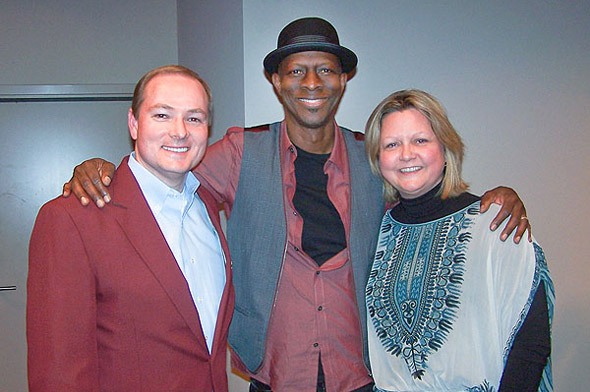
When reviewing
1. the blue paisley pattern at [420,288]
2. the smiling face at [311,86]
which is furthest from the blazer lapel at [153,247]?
the smiling face at [311,86]

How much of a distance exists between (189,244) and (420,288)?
2.34ft

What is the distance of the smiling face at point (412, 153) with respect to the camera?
1619mm

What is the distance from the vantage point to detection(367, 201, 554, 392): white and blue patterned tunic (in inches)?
56.6

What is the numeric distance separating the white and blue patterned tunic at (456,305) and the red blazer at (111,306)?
57cm

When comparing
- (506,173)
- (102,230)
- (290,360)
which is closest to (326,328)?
(290,360)

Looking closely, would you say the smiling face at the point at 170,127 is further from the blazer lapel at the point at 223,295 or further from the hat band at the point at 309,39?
the hat band at the point at 309,39

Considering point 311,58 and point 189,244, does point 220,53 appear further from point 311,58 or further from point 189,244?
point 189,244

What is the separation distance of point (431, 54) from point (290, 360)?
1.70 meters

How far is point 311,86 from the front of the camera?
1.85 m

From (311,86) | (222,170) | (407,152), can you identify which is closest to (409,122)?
(407,152)

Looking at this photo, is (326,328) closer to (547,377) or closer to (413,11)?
(547,377)

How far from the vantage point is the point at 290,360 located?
1.76m

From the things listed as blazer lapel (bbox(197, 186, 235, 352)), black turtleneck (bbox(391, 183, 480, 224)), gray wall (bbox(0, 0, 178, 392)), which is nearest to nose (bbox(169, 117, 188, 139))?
blazer lapel (bbox(197, 186, 235, 352))

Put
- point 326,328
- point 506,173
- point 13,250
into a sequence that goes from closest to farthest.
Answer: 1. point 326,328
2. point 506,173
3. point 13,250
